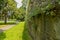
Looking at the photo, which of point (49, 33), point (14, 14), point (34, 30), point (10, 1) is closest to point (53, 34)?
point (49, 33)

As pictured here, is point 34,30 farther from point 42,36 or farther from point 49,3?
point 49,3

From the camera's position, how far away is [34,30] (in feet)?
25.4

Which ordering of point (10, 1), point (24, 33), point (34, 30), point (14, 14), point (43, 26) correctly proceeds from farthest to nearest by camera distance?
1. point (14, 14)
2. point (10, 1)
3. point (24, 33)
4. point (34, 30)
5. point (43, 26)

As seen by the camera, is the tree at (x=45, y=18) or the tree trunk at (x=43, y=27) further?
the tree trunk at (x=43, y=27)

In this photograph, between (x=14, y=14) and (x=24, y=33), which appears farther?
(x=14, y=14)

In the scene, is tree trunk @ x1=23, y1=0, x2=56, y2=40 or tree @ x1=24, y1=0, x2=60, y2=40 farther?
tree trunk @ x1=23, y1=0, x2=56, y2=40

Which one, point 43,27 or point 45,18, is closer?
point 45,18

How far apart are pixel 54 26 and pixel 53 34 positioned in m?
0.33

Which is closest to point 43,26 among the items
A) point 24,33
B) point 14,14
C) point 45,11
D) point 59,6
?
point 45,11

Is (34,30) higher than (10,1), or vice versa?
(10,1)

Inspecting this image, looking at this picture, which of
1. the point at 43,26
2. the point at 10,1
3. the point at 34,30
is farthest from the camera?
the point at 10,1

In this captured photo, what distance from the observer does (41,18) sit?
6.80 meters

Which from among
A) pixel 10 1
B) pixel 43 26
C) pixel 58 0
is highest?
pixel 10 1

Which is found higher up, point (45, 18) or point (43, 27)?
point (45, 18)
